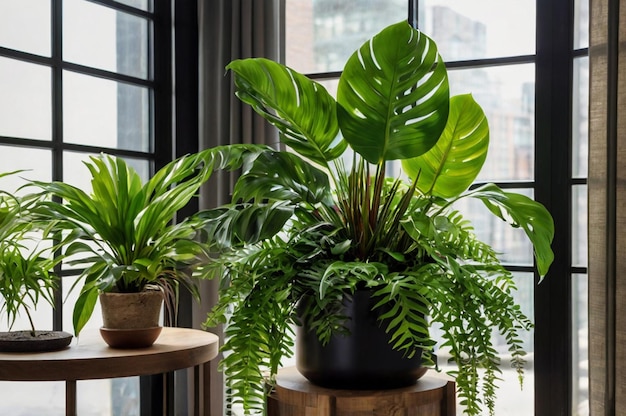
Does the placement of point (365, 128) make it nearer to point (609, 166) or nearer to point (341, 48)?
point (609, 166)

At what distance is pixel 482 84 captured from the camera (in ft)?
8.83

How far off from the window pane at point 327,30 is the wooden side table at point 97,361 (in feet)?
4.25

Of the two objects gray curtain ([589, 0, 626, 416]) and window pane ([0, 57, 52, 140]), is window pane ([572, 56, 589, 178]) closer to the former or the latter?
gray curtain ([589, 0, 626, 416])

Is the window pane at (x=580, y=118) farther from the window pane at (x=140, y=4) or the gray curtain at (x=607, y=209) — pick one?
the window pane at (x=140, y=4)

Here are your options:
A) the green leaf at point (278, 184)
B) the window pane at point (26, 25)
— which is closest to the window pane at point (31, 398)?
the window pane at point (26, 25)

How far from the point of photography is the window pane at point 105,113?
262 centimetres

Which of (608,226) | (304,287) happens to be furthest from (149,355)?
(608,226)

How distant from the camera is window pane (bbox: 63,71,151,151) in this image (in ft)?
8.60

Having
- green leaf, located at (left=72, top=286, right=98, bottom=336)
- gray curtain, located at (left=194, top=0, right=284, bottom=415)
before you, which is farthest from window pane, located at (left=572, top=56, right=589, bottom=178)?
green leaf, located at (left=72, top=286, right=98, bottom=336)

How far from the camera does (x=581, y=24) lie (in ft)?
8.27

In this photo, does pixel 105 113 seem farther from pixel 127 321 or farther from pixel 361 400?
pixel 361 400

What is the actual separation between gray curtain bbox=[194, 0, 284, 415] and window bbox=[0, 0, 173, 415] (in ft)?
0.54

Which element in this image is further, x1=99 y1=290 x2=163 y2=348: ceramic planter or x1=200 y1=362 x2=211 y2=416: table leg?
x1=200 y1=362 x2=211 y2=416: table leg

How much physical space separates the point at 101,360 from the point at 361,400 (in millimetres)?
581
